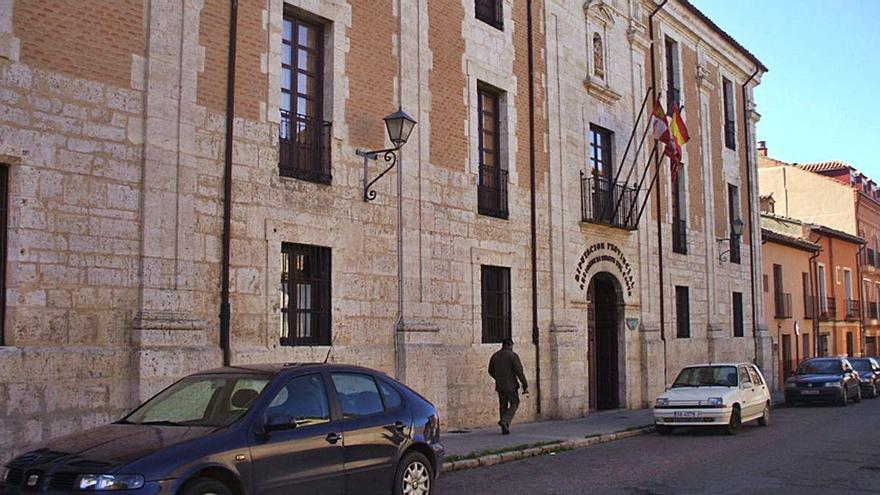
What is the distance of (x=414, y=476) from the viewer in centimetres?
819

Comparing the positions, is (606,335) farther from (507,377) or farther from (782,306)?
(782,306)

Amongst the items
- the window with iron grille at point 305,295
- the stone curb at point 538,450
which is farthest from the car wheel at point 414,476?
the window with iron grille at point 305,295

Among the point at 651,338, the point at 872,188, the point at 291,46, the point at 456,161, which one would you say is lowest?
the point at 651,338

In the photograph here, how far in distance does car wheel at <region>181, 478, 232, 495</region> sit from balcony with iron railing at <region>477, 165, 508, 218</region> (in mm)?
10972

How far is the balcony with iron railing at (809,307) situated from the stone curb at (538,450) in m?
23.0

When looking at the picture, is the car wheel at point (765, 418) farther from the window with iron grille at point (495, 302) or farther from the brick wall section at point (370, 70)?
the brick wall section at point (370, 70)

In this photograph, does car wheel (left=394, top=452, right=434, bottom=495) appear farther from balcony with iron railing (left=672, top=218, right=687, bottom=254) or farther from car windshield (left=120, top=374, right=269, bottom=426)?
balcony with iron railing (left=672, top=218, right=687, bottom=254)

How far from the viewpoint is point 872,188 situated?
2153 inches

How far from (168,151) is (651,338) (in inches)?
568

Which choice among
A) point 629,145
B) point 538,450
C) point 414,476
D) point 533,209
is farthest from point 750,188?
point 414,476

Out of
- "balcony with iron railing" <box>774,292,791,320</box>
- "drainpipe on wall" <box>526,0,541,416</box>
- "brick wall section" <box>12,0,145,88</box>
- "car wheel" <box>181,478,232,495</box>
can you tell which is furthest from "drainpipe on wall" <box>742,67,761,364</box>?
"car wheel" <box>181,478,232,495</box>

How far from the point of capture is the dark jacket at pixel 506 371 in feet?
49.3

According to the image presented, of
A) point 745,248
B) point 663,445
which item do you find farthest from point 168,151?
point 745,248

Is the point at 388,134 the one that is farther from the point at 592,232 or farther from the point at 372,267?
the point at 592,232
